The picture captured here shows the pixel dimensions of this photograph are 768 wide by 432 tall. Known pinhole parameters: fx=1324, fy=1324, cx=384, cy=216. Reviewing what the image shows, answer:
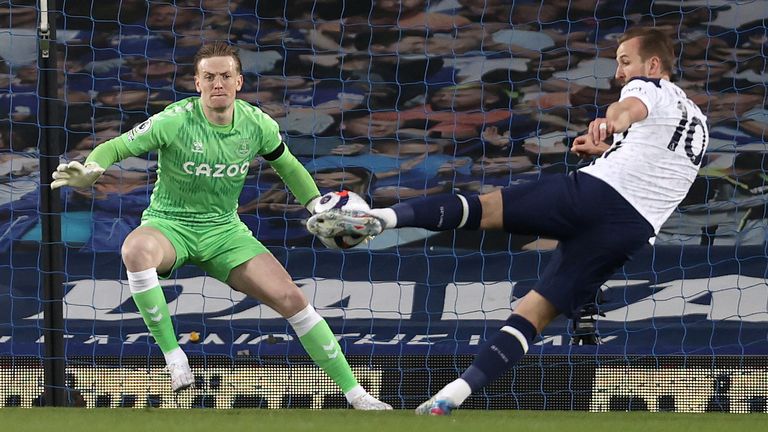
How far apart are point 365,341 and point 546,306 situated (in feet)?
8.90

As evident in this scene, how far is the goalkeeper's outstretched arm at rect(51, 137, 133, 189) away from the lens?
18.4 feet

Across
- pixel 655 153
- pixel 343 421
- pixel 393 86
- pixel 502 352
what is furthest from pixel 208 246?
pixel 393 86

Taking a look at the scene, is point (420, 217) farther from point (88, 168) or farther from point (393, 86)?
point (393, 86)

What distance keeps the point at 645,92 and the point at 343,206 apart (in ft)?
4.05

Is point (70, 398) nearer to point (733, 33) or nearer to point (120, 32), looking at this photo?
point (120, 32)

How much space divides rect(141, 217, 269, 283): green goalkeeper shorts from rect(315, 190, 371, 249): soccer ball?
113cm

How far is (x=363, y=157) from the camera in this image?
845cm

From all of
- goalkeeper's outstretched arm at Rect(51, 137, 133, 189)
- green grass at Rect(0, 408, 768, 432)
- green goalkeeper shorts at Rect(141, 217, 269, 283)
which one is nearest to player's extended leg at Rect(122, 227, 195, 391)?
green goalkeeper shorts at Rect(141, 217, 269, 283)

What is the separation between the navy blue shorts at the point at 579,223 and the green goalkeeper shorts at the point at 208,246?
1.64 meters

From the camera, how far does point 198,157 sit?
6215mm

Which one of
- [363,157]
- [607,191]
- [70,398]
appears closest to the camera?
[607,191]

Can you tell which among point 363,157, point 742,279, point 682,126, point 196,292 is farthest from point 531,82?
point 682,126

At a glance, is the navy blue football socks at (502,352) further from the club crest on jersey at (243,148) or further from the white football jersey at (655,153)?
→ the club crest on jersey at (243,148)

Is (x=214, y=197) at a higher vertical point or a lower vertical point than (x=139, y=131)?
lower
